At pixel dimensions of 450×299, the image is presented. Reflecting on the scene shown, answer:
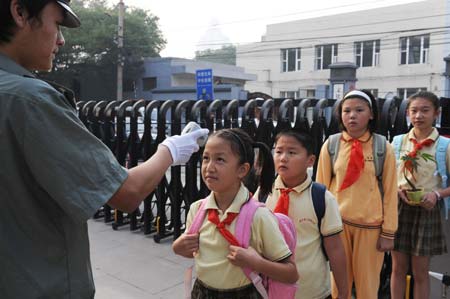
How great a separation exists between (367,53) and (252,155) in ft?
88.6

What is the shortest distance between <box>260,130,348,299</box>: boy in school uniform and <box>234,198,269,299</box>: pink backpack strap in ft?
1.45

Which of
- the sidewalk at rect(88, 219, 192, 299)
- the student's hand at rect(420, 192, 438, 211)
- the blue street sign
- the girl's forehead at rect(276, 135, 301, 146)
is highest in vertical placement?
the blue street sign

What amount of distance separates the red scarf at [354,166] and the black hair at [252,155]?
2.11 ft

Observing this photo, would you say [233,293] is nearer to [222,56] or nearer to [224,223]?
[224,223]

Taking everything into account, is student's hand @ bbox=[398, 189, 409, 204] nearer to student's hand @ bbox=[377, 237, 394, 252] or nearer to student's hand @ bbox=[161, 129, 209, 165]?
student's hand @ bbox=[377, 237, 394, 252]

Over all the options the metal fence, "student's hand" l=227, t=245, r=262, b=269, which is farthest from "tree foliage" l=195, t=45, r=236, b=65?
"student's hand" l=227, t=245, r=262, b=269

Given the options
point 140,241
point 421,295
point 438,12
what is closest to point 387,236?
point 421,295

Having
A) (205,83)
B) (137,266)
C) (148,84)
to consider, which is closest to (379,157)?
(137,266)

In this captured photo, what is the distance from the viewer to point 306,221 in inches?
85.3

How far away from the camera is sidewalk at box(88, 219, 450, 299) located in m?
3.53

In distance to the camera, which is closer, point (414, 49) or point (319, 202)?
point (319, 202)

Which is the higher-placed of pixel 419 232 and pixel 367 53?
pixel 367 53

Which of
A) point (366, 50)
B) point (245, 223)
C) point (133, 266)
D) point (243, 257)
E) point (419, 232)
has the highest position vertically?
point (366, 50)

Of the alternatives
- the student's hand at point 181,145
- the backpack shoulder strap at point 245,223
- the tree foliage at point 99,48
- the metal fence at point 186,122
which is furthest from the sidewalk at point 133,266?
the tree foliage at point 99,48
